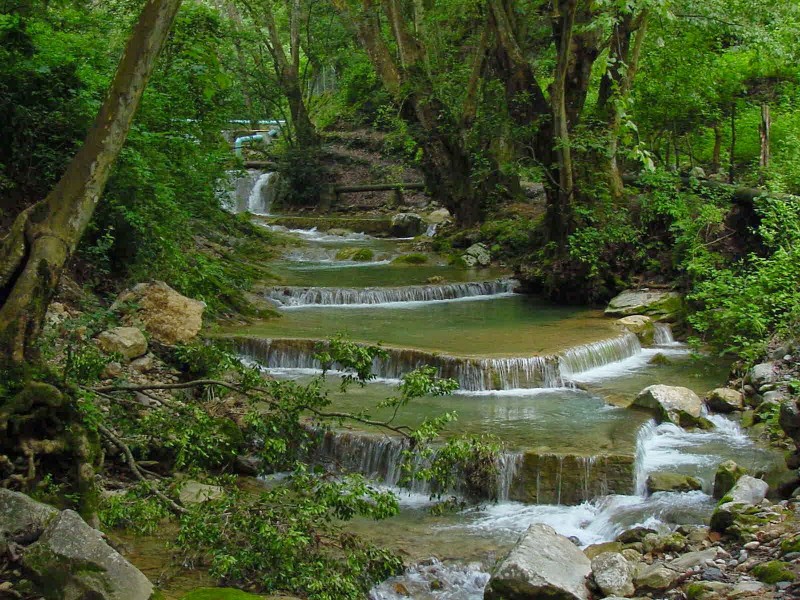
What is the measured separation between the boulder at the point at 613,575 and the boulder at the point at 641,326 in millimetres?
7636

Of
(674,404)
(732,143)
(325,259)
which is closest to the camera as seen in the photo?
(674,404)

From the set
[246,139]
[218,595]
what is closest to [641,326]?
[218,595]

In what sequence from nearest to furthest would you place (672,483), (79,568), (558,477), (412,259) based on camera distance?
(79,568) < (672,483) < (558,477) < (412,259)

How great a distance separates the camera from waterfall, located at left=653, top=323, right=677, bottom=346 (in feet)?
44.3

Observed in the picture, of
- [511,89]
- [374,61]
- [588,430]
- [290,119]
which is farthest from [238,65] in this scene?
[588,430]

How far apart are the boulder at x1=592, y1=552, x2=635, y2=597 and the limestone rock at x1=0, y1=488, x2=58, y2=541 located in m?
3.59

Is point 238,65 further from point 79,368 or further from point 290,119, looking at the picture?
point 79,368

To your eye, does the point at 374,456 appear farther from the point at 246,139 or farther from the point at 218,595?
the point at 246,139

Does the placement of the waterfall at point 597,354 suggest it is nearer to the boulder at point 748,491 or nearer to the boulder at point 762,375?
the boulder at point 762,375

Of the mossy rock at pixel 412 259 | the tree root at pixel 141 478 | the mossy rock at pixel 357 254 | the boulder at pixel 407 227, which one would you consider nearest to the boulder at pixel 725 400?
the tree root at pixel 141 478

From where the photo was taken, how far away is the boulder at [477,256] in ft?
63.6

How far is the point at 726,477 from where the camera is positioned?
757 centimetres

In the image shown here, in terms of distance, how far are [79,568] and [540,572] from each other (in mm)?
3038

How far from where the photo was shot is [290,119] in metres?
29.2
